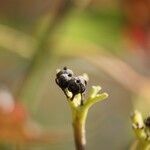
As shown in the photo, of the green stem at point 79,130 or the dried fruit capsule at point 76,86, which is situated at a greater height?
the dried fruit capsule at point 76,86

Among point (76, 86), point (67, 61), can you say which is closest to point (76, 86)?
point (76, 86)

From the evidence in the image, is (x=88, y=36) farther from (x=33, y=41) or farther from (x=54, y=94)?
(x=54, y=94)

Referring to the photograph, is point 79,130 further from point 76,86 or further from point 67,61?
point 67,61

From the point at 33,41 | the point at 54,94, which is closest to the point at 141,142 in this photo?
the point at 33,41

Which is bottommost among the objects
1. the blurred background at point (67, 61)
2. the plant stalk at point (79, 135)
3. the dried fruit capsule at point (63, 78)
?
the blurred background at point (67, 61)

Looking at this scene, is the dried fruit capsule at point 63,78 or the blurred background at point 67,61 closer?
the dried fruit capsule at point 63,78

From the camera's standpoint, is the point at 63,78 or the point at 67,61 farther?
the point at 67,61

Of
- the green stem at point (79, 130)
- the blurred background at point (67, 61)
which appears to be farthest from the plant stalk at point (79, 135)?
the blurred background at point (67, 61)

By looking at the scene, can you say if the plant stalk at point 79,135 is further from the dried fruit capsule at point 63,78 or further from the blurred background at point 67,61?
the blurred background at point 67,61
